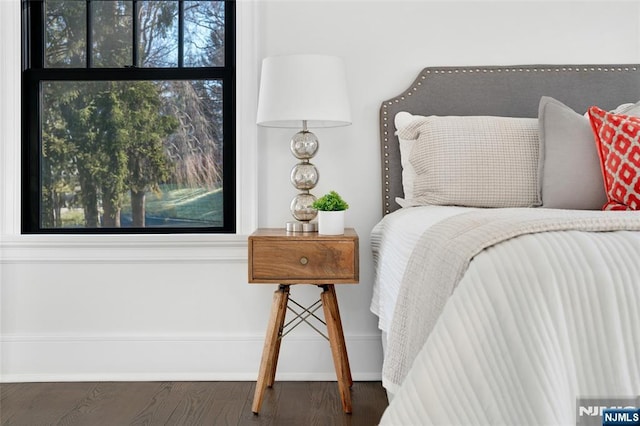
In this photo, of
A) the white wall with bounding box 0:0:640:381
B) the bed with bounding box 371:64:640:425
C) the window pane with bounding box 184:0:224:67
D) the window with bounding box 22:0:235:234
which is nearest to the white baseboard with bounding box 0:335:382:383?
the white wall with bounding box 0:0:640:381

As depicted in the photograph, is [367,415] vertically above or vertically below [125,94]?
below

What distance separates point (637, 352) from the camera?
2.78ft

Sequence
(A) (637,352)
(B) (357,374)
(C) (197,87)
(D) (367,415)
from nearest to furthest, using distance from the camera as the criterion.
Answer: (A) (637,352), (D) (367,415), (B) (357,374), (C) (197,87)

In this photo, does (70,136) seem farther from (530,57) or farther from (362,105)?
(530,57)

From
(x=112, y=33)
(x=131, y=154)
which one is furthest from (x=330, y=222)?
(x=112, y=33)

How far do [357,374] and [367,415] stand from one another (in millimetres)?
411

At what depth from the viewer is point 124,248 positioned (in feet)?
8.13

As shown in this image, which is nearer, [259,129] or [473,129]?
[473,129]

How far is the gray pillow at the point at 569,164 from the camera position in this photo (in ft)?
6.03

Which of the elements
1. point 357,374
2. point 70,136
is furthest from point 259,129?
point 357,374

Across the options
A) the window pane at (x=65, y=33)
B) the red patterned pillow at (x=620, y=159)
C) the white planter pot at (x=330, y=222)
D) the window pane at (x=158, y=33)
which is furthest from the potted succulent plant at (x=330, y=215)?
the window pane at (x=65, y=33)

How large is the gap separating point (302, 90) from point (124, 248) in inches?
43.6

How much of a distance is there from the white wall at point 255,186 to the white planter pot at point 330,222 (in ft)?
1.41

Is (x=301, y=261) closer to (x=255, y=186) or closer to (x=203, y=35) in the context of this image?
(x=255, y=186)
